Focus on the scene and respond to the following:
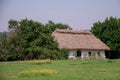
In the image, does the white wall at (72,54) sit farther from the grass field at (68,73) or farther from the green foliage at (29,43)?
the grass field at (68,73)

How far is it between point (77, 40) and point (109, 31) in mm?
6206

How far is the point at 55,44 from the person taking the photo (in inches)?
1312

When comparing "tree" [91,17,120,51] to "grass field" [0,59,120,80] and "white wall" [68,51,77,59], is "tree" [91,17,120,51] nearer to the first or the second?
"white wall" [68,51,77,59]

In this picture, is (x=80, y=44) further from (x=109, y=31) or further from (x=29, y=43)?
(x=29, y=43)

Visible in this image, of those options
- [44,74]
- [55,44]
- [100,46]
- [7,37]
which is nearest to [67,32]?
[100,46]

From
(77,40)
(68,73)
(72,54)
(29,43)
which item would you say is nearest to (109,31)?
(77,40)

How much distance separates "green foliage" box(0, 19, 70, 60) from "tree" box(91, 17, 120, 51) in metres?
10.5

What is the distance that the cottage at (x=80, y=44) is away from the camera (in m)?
37.2

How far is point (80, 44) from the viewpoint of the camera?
38.2 metres

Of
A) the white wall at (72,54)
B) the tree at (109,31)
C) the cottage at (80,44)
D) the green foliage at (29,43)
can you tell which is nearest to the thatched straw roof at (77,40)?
the cottage at (80,44)

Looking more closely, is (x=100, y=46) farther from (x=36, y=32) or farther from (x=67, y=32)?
(x=36, y=32)

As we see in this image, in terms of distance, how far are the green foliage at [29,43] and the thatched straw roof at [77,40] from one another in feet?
11.4

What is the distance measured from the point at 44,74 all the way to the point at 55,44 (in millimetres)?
19007

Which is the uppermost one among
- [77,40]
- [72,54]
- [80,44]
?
[77,40]
